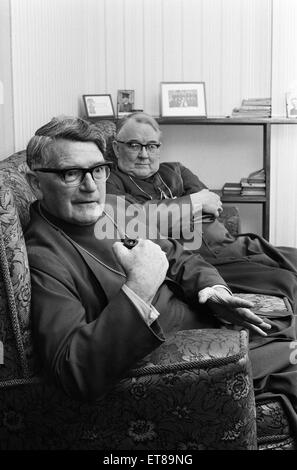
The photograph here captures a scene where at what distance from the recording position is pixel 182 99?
482 centimetres

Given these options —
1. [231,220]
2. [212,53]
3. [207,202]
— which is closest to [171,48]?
[212,53]

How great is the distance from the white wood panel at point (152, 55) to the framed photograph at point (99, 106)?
0.30m

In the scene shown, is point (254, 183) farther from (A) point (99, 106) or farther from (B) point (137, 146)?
(B) point (137, 146)

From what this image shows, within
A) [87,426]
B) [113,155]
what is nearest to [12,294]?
[87,426]

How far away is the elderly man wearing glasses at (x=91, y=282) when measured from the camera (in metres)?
1.55

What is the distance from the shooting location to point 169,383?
1.56 m

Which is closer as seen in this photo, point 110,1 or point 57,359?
point 57,359

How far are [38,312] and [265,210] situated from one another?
3.34 meters

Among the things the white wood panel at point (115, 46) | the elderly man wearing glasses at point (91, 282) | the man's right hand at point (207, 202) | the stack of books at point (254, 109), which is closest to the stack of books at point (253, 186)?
the stack of books at point (254, 109)

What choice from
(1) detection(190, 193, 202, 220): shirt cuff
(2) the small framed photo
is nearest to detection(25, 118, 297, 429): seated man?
(1) detection(190, 193, 202, 220): shirt cuff

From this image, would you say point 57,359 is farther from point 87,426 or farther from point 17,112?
point 17,112

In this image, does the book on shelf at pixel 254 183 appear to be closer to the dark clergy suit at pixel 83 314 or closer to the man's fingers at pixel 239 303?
the dark clergy suit at pixel 83 314

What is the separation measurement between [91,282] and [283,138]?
3.38m

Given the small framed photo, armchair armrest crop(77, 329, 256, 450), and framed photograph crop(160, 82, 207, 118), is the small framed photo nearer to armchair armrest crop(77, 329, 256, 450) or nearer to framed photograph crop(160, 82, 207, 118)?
framed photograph crop(160, 82, 207, 118)
